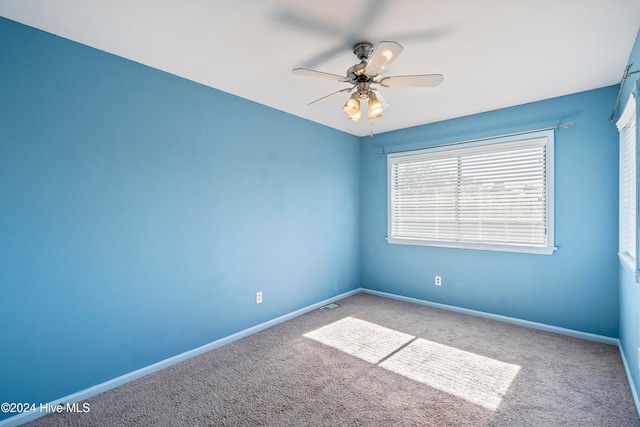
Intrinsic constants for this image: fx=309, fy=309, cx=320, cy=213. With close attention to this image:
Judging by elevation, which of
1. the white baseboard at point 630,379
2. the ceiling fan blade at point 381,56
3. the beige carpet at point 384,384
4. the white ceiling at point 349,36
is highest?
the white ceiling at point 349,36

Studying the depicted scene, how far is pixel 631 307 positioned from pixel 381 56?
2532mm

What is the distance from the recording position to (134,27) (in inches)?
78.2

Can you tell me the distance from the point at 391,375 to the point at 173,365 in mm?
1800

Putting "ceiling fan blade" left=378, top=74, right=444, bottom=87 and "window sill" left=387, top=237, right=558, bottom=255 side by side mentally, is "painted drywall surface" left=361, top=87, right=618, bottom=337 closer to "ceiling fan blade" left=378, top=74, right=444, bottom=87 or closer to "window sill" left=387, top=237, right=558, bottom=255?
"window sill" left=387, top=237, right=558, bottom=255

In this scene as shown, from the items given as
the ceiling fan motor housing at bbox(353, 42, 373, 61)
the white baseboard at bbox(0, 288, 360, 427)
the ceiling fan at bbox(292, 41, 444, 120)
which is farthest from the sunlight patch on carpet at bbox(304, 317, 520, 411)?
the ceiling fan motor housing at bbox(353, 42, 373, 61)

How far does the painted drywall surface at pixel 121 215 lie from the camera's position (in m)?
1.93

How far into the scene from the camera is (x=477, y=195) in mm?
3723

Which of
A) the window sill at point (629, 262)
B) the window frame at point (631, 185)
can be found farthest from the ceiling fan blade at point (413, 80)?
the window sill at point (629, 262)

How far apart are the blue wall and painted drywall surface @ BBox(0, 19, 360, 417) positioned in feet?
9.74

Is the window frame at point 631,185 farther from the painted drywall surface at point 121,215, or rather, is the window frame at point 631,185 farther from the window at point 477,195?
the painted drywall surface at point 121,215

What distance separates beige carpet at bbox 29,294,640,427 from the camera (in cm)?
195

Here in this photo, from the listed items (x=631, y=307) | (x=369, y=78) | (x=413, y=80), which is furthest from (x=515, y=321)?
(x=369, y=78)

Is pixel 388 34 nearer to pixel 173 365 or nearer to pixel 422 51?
pixel 422 51

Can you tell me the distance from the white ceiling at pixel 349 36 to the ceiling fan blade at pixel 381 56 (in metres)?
0.24
